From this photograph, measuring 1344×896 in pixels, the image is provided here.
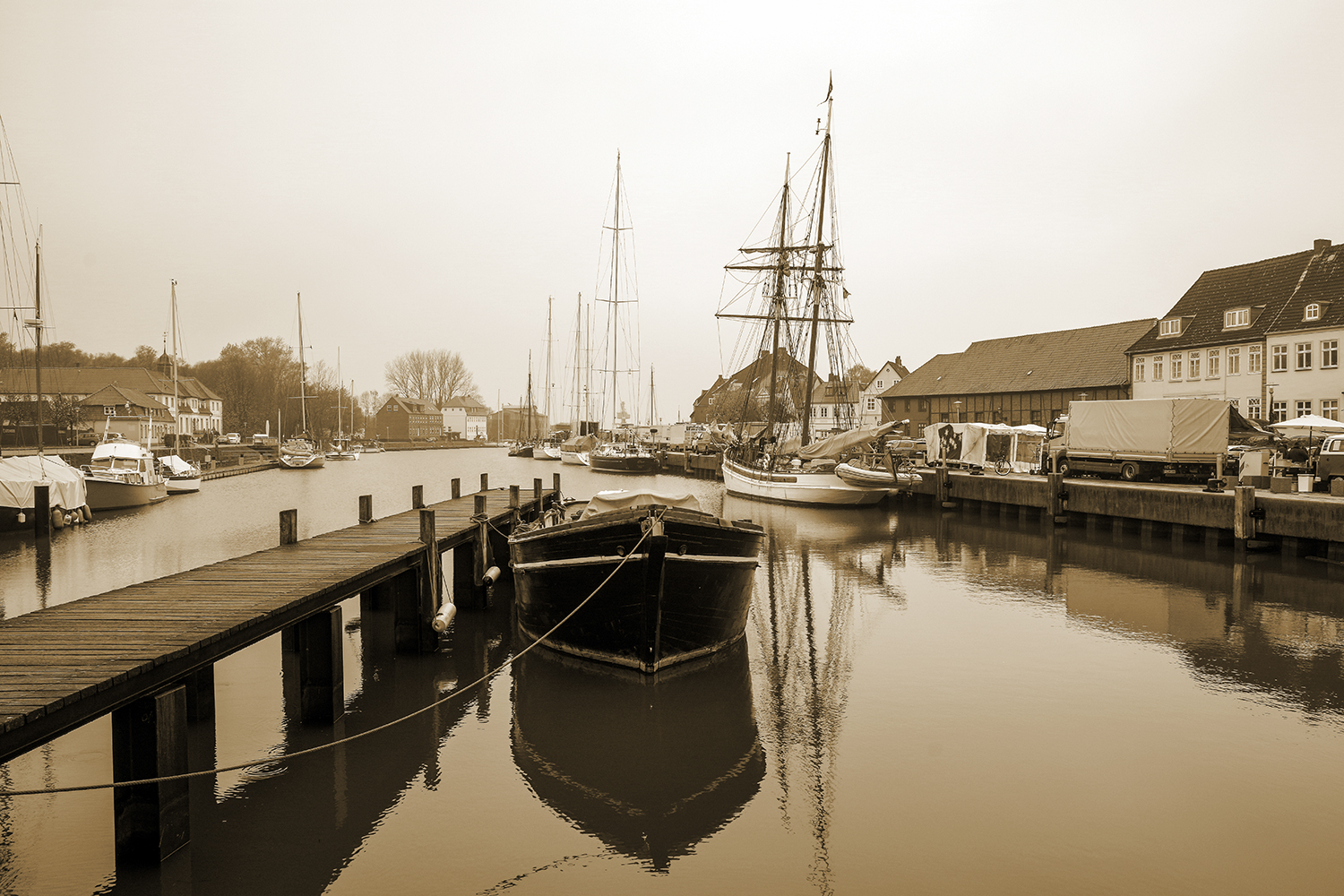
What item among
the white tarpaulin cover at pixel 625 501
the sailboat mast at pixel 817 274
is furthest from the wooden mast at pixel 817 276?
the white tarpaulin cover at pixel 625 501

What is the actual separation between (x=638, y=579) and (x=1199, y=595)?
13558 mm

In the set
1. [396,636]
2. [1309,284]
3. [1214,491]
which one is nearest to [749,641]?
[396,636]

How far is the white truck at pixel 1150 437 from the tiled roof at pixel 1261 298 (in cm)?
1397

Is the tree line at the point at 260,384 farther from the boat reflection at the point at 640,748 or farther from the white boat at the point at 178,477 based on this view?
→ the boat reflection at the point at 640,748

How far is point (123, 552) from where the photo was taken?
24266mm

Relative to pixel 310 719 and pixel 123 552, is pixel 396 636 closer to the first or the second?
pixel 310 719

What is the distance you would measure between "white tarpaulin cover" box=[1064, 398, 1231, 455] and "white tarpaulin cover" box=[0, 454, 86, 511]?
35618 millimetres

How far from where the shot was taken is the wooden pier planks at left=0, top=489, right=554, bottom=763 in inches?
224

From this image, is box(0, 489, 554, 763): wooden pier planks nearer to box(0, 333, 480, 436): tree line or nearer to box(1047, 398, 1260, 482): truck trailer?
box(1047, 398, 1260, 482): truck trailer

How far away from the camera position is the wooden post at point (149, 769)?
5996mm

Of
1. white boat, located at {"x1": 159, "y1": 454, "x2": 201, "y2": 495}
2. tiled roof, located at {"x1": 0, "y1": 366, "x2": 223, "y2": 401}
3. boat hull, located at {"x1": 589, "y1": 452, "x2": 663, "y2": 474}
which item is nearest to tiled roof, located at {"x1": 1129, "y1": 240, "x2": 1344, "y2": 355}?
boat hull, located at {"x1": 589, "y1": 452, "x2": 663, "y2": 474}

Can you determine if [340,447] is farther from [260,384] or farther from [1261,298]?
[1261,298]

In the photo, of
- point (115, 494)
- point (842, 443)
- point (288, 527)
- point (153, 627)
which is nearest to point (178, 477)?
point (115, 494)

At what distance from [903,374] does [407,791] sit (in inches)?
3285
